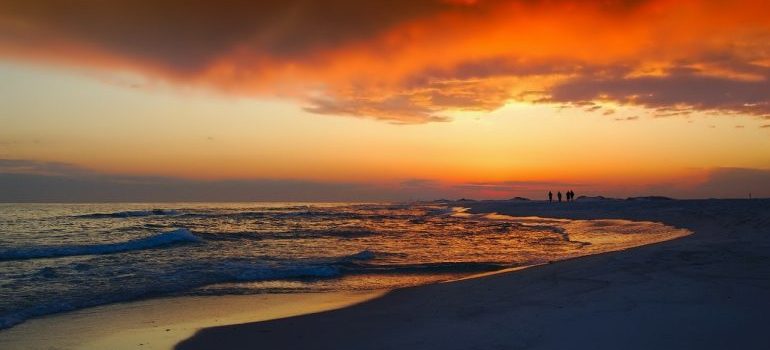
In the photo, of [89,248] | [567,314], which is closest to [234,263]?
[89,248]

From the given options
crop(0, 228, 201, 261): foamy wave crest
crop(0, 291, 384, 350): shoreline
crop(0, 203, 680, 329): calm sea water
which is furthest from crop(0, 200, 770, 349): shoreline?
crop(0, 228, 201, 261): foamy wave crest

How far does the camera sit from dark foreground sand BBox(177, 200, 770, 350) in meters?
7.35

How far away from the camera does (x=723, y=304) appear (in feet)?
27.8

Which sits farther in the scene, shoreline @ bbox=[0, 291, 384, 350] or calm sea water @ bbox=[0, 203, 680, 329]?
calm sea water @ bbox=[0, 203, 680, 329]

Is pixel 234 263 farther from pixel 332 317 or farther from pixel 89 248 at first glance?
pixel 89 248

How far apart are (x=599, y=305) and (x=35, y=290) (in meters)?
13.7

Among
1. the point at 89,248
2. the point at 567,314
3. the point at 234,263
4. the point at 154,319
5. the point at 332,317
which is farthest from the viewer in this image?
the point at 89,248

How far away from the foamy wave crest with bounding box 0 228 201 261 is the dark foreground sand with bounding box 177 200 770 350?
685 inches

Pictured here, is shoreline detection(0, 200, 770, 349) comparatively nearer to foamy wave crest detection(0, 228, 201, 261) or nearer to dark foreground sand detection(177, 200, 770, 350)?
dark foreground sand detection(177, 200, 770, 350)

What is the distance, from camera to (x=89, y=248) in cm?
2569

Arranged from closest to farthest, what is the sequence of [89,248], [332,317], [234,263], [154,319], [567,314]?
[567,314] < [332,317] < [154,319] < [234,263] < [89,248]

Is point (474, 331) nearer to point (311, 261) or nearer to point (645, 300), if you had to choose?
point (645, 300)

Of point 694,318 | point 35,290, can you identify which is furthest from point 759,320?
point 35,290

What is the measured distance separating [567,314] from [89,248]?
24007mm
